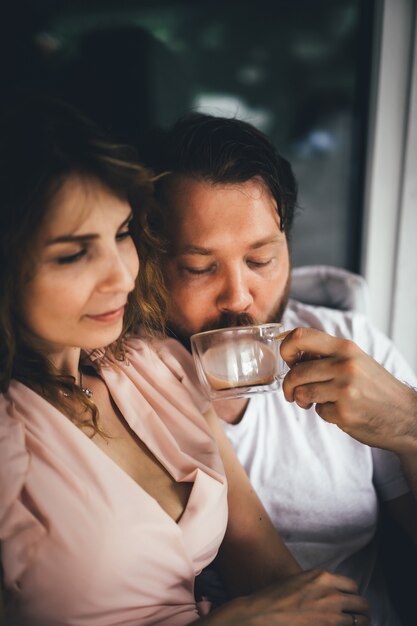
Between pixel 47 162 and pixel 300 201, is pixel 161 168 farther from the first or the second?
pixel 300 201

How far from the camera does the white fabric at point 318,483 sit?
1366 millimetres

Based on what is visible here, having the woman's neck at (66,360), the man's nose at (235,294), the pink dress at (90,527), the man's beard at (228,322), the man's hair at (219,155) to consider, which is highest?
the man's hair at (219,155)

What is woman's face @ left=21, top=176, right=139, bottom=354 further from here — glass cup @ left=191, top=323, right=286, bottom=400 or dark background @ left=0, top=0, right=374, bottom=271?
dark background @ left=0, top=0, right=374, bottom=271

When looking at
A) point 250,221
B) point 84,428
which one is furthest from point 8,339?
point 250,221

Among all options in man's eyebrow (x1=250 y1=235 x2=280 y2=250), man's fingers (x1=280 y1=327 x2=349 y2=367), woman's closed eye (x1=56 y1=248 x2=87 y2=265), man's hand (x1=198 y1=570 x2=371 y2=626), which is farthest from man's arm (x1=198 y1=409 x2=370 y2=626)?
woman's closed eye (x1=56 y1=248 x2=87 y2=265)

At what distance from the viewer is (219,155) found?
4.45ft

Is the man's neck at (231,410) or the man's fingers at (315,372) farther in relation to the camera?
the man's neck at (231,410)

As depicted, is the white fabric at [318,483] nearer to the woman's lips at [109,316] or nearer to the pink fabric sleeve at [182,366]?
the pink fabric sleeve at [182,366]

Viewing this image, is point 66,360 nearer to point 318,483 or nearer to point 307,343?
point 307,343

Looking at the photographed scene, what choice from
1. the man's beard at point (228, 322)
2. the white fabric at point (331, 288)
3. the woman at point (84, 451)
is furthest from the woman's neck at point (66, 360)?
the white fabric at point (331, 288)

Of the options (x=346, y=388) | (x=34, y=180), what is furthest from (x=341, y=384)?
(x=34, y=180)

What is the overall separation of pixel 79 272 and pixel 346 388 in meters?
0.59

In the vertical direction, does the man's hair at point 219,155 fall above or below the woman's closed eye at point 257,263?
above

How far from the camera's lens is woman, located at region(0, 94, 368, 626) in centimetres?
86
